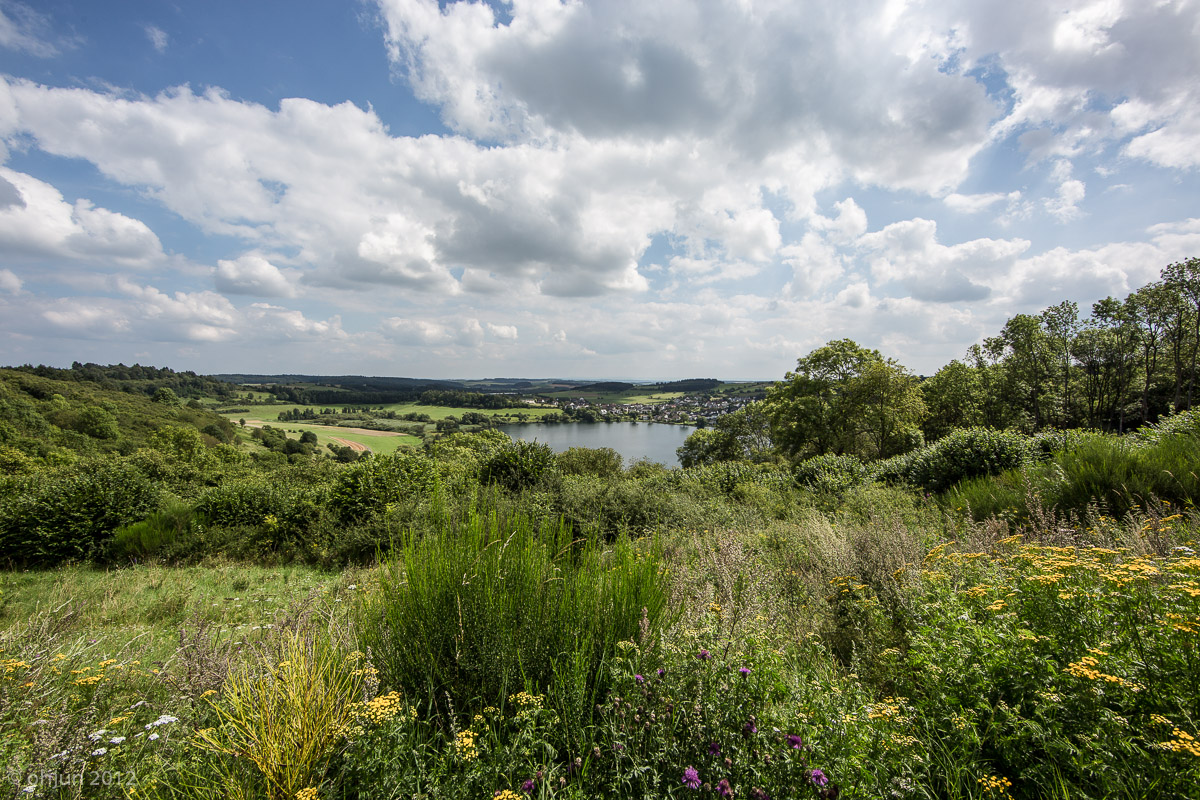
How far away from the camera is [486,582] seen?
2270 millimetres

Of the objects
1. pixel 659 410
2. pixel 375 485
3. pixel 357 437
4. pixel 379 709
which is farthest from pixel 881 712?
pixel 659 410

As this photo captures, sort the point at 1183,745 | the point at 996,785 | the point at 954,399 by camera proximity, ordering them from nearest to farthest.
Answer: the point at 1183,745, the point at 996,785, the point at 954,399

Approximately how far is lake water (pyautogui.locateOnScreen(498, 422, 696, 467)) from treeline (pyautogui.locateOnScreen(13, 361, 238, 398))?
3114 inches

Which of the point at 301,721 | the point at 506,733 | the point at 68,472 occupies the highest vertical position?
the point at 301,721

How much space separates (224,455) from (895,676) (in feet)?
172

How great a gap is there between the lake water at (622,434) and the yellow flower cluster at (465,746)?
1926 inches

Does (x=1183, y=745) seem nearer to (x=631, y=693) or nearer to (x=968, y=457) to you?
(x=631, y=693)

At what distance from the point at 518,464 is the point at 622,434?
61.0 meters

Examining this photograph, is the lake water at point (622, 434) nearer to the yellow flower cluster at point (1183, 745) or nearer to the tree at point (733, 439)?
the tree at point (733, 439)

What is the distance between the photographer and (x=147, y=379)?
355 feet

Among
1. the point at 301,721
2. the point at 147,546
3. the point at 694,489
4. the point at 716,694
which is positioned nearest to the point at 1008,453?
the point at 694,489

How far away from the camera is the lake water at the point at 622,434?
57062 mm

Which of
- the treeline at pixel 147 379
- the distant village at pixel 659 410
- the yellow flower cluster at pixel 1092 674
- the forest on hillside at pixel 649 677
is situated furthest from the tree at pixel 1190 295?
the treeline at pixel 147 379

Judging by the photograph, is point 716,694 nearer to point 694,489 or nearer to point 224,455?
point 694,489
